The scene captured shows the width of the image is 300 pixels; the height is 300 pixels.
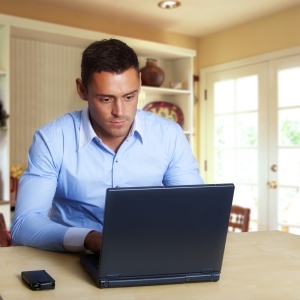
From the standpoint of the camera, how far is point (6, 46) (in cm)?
318

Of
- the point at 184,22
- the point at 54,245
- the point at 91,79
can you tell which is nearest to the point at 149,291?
the point at 54,245

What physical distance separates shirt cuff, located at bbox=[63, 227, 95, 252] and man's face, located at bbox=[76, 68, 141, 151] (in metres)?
0.38

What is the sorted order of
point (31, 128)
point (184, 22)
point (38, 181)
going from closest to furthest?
point (38, 181), point (31, 128), point (184, 22)

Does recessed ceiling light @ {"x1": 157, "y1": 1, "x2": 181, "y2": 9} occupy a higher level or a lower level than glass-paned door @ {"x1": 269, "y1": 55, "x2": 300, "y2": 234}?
higher

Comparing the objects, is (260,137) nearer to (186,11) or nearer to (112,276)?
(186,11)

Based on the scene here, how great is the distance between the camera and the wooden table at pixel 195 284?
943 millimetres

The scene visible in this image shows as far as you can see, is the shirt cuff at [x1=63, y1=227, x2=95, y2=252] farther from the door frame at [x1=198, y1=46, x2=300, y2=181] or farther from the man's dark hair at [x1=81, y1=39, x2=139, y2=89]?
the door frame at [x1=198, y1=46, x2=300, y2=181]

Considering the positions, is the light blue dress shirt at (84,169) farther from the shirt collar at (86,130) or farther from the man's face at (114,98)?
the man's face at (114,98)

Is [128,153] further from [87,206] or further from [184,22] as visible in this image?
[184,22]

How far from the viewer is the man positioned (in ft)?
4.56

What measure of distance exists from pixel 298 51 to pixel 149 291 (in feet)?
10.7

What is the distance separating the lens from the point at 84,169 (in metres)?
1.58

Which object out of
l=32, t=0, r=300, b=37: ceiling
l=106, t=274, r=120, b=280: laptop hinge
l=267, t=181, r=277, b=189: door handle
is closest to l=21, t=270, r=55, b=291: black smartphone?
l=106, t=274, r=120, b=280: laptop hinge

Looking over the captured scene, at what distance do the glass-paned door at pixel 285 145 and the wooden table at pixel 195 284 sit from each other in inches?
101
